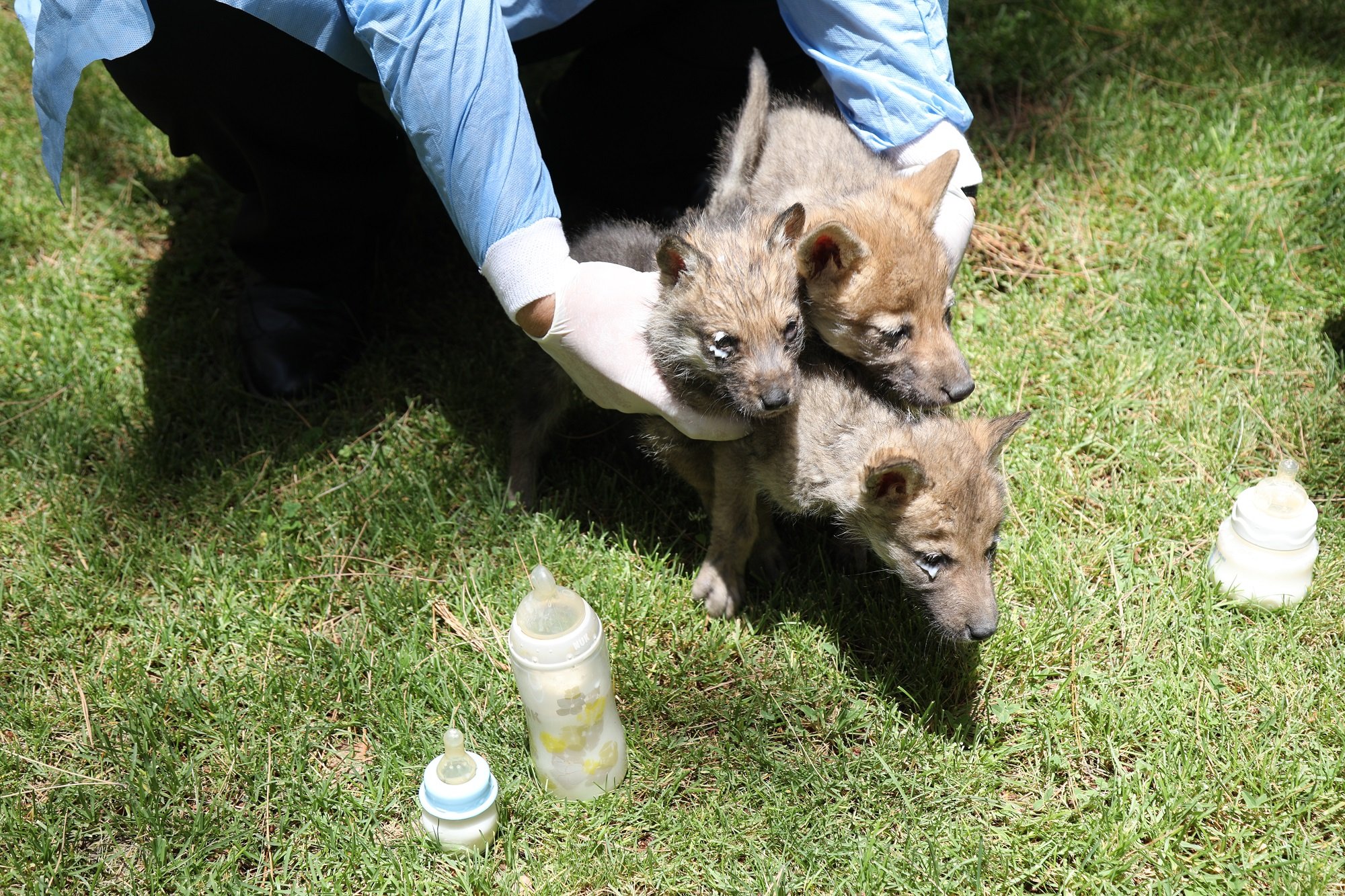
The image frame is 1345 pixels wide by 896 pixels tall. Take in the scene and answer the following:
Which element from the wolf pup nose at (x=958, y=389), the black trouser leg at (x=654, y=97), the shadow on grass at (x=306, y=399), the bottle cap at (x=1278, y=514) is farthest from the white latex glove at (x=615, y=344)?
the bottle cap at (x=1278, y=514)

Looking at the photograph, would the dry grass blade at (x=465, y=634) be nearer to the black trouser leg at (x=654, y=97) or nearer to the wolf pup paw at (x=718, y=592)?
the wolf pup paw at (x=718, y=592)

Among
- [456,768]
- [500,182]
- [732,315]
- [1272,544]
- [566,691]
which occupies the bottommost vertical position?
[456,768]

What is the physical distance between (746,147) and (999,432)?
1.52 meters

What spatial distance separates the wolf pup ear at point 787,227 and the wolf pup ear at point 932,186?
454 mm

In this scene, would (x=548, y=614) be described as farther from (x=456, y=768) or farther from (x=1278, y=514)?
(x=1278, y=514)

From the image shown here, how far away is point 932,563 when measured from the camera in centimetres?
317

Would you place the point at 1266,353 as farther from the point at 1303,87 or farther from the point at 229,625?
the point at 229,625

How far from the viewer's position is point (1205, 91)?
557 cm

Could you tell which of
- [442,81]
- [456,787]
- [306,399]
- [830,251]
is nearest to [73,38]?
[442,81]

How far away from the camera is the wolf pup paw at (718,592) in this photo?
144 inches

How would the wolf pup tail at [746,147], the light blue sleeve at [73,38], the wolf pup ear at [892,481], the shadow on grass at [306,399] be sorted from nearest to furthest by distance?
1. the wolf pup ear at [892,481]
2. the light blue sleeve at [73,38]
3. the wolf pup tail at [746,147]
4. the shadow on grass at [306,399]

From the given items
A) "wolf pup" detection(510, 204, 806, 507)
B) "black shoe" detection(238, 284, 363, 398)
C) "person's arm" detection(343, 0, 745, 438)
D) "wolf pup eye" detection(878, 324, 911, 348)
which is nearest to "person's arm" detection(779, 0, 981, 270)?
"wolf pup eye" detection(878, 324, 911, 348)

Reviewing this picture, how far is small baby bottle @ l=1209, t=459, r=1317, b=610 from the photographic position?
344 centimetres

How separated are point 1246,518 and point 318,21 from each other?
135 inches
